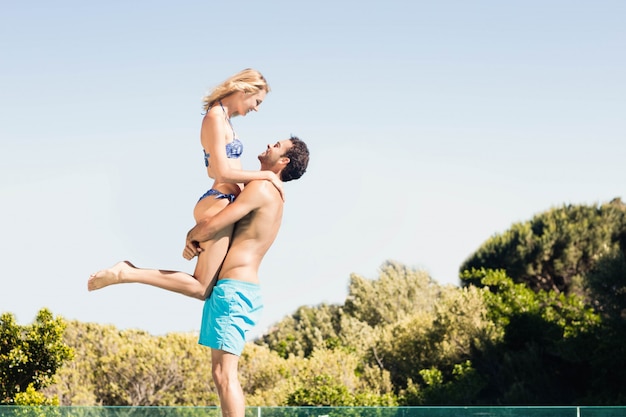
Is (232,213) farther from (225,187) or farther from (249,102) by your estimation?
(249,102)

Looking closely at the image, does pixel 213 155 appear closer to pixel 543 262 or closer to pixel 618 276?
pixel 618 276

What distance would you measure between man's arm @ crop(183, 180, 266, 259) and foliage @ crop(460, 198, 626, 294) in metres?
23.7

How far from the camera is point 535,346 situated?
66.4 feet

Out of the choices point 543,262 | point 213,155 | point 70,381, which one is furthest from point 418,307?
point 213,155

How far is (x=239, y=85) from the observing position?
4.95 m

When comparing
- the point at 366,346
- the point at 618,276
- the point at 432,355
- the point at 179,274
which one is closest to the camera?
the point at 179,274

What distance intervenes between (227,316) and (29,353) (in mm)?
8228

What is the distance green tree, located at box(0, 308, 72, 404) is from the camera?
11820 millimetres

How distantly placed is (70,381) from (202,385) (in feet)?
10.6

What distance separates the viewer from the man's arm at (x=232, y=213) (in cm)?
459

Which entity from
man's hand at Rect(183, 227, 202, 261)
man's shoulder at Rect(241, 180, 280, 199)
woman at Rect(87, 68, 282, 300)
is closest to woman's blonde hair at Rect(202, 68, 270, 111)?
woman at Rect(87, 68, 282, 300)

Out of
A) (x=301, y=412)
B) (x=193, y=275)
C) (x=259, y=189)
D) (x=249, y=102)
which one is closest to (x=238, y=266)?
(x=193, y=275)

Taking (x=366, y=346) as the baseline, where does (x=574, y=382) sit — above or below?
below

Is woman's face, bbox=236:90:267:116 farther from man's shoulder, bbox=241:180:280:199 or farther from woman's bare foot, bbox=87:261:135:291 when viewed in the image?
woman's bare foot, bbox=87:261:135:291
